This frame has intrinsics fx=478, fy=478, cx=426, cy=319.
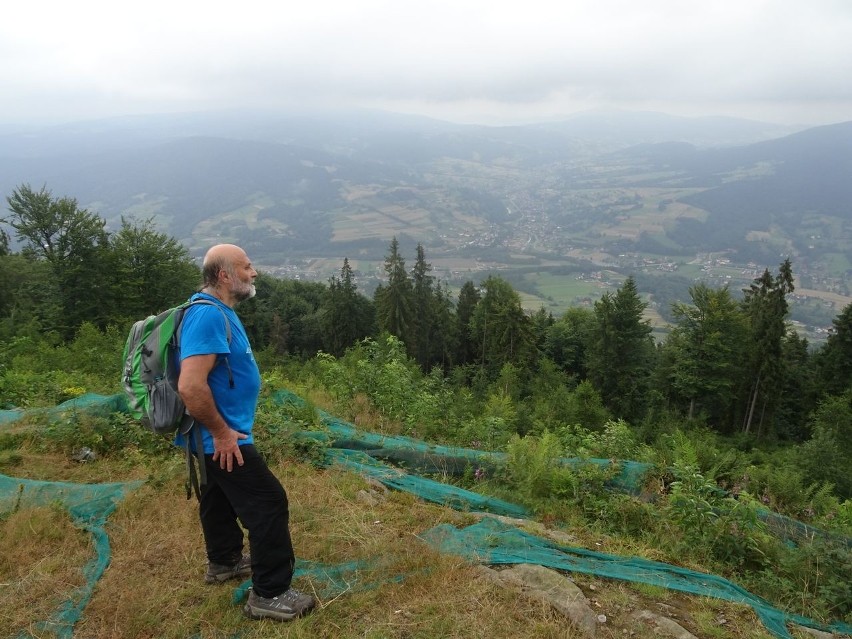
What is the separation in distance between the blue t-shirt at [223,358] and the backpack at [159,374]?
0.04 meters

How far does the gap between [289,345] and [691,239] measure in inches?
5506

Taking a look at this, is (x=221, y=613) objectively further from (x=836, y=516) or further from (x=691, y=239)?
(x=691, y=239)

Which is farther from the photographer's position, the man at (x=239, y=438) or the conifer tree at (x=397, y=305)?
the conifer tree at (x=397, y=305)

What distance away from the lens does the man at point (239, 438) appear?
8.54ft

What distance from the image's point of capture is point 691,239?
469ft

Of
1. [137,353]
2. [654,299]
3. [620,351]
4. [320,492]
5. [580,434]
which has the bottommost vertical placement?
[654,299]

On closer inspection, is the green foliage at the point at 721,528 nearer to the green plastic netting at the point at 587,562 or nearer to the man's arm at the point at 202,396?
the green plastic netting at the point at 587,562

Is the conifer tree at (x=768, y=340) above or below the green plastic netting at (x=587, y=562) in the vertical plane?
below

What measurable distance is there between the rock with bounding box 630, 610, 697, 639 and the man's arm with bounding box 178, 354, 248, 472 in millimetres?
2716

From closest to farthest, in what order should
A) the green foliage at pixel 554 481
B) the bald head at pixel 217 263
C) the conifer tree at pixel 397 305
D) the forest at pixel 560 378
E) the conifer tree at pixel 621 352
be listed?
the bald head at pixel 217 263, the forest at pixel 560 378, the green foliage at pixel 554 481, the conifer tree at pixel 621 352, the conifer tree at pixel 397 305

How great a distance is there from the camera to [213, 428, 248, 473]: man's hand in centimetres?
266

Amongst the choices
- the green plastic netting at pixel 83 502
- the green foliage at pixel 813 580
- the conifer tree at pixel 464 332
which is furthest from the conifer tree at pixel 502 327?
the green plastic netting at pixel 83 502

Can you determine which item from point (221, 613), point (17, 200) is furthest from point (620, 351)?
point (17, 200)

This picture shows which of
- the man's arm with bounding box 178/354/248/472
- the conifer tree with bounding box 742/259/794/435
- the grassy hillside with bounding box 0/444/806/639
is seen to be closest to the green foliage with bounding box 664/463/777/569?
the grassy hillside with bounding box 0/444/806/639
